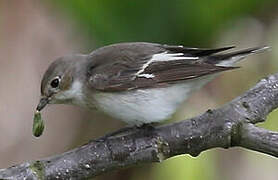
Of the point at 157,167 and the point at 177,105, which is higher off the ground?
the point at 177,105

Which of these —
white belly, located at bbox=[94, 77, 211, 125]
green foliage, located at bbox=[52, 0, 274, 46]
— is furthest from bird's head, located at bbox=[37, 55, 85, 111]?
green foliage, located at bbox=[52, 0, 274, 46]

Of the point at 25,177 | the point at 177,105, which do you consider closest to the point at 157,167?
the point at 177,105

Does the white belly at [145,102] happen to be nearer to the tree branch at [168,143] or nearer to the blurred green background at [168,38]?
the tree branch at [168,143]

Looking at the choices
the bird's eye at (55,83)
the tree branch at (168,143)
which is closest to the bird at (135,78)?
the bird's eye at (55,83)

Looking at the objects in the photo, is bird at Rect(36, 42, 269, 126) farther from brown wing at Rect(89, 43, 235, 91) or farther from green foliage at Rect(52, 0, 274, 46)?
green foliage at Rect(52, 0, 274, 46)

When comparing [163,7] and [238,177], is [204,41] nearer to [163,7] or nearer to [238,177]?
[163,7]

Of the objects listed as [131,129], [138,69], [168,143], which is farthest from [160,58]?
[168,143]
